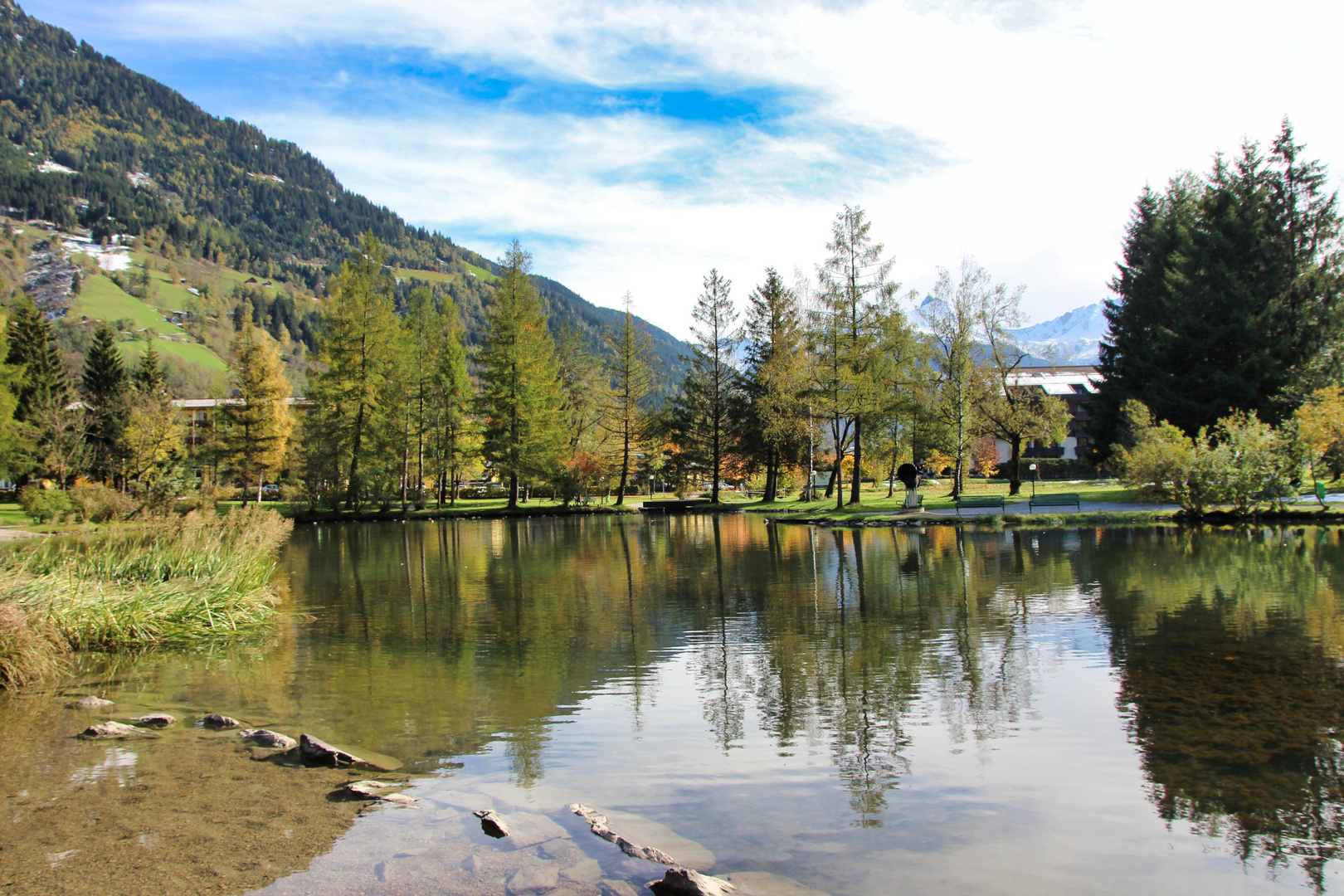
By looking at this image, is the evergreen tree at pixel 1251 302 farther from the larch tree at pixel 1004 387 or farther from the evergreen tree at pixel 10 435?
the evergreen tree at pixel 10 435

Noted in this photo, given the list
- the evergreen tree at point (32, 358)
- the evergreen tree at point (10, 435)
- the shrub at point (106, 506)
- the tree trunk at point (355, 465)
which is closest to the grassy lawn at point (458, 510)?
the tree trunk at point (355, 465)

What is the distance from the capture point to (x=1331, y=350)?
38406 mm

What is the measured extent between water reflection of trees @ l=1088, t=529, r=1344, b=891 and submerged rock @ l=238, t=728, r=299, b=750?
744cm

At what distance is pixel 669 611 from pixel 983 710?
7.30m

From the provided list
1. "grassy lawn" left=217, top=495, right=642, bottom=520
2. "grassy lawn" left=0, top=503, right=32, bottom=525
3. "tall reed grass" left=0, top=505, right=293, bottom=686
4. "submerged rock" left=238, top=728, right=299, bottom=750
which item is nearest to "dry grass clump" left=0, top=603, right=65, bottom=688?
"tall reed grass" left=0, top=505, right=293, bottom=686

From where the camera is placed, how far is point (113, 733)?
7.46 m

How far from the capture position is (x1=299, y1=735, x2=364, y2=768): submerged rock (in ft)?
22.3

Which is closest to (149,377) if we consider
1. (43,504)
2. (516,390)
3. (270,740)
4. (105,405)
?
(105,405)

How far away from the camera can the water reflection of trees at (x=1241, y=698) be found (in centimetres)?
553

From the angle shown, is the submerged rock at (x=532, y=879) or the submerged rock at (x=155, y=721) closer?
the submerged rock at (x=532, y=879)

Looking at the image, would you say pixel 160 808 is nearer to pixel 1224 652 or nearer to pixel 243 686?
pixel 243 686

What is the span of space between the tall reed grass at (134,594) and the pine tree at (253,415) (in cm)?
3932

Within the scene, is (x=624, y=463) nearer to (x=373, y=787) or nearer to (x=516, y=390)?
(x=516, y=390)

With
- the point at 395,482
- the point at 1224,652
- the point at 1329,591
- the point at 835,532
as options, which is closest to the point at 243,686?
the point at 1224,652
